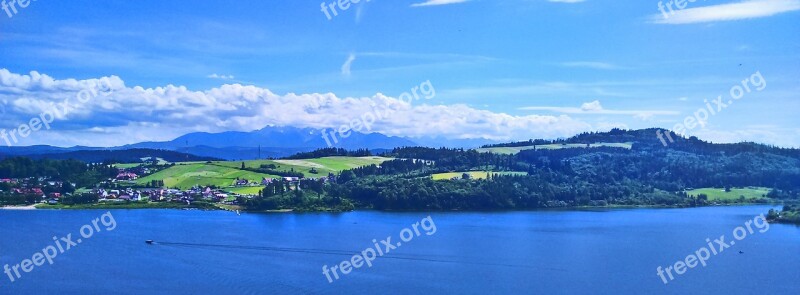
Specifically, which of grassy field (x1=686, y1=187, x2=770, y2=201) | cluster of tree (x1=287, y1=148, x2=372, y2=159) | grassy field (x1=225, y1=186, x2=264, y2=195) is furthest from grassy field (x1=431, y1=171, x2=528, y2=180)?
cluster of tree (x1=287, y1=148, x2=372, y2=159)

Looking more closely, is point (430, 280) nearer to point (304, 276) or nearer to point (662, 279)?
point (304, 276)

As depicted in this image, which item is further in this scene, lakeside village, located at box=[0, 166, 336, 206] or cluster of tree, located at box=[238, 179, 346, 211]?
lakeside village, located at box=[0, 166, 336, 206]

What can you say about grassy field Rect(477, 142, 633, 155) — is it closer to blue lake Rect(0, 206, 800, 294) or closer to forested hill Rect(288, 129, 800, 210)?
forested hill Rect(288, 129, 800, 210)

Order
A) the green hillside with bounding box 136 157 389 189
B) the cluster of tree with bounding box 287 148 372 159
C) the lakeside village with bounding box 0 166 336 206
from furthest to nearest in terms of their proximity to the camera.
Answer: the cluster of tree with bounding box 287 148 372 159, the green hillside with bounding box 136 157 389 189, the lakeside village with bounding box 0 166 336 206

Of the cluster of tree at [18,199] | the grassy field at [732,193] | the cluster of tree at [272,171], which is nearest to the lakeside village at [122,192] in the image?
the cluster of tree at [18,199]

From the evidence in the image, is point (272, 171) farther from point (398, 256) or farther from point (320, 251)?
point (398, 256)

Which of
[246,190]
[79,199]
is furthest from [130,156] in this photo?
[79,199]
